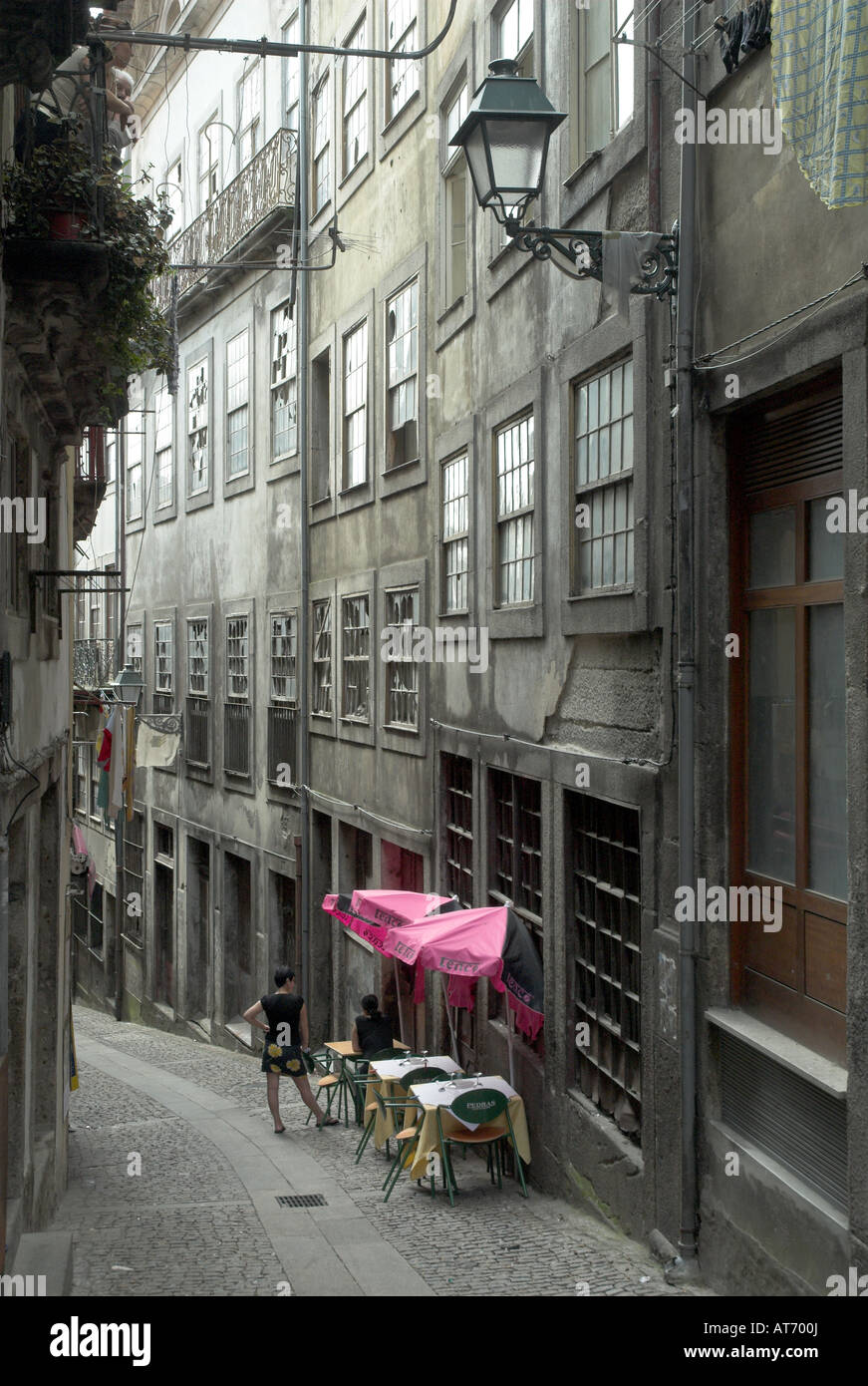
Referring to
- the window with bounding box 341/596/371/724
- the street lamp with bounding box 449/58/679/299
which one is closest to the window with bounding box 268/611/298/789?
the window with bounding box 341/596/371/724

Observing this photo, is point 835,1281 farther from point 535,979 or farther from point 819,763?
point 535,979

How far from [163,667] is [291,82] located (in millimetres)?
11397

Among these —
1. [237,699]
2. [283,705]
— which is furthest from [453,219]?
[237,699]

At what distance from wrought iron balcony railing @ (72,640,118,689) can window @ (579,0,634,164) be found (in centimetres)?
2047

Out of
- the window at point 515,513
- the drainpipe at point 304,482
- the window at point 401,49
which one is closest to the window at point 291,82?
the drainpipe at point 304,482

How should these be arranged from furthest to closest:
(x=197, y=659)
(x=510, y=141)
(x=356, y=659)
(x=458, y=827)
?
(x=197, y=659) → (x=356, y=659) → (x=458, y=827) → (x=510, y=141)

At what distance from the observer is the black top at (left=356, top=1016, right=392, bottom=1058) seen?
14391mm

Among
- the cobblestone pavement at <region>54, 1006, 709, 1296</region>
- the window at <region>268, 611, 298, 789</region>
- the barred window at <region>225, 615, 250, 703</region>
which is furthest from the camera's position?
the barred window at <region>225, 615, 250, 703</region>

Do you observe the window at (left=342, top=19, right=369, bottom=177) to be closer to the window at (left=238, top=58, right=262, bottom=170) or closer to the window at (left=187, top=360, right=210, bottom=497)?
the window at (left=238, top=58, right=262, bottom=170)

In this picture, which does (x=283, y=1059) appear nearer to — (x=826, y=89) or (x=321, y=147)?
(x=826, y=89)

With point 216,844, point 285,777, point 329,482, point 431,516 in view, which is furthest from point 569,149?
point 216,844

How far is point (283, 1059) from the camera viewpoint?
14.2m

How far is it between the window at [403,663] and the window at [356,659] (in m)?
0.75

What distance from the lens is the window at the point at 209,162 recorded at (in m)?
25.9
